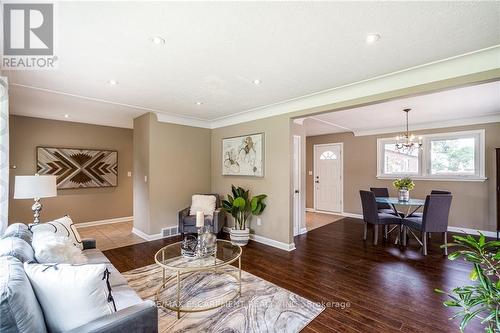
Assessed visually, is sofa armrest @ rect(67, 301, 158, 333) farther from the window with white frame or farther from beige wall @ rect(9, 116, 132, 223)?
the window with white frame

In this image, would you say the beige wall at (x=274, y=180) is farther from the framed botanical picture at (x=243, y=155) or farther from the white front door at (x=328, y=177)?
the white front door at (x=328, y=177)

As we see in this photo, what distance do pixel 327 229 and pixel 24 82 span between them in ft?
18.9

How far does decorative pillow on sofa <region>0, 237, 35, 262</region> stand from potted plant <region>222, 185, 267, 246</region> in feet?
9.65

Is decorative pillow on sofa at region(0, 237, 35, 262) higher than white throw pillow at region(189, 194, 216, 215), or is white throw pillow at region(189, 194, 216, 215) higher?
decorative pillow on sofa at region(0, 237, 35, 262)

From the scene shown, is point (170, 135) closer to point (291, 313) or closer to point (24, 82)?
point (24, 82)

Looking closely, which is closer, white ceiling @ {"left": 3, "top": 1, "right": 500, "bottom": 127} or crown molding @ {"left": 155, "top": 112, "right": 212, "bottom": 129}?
white ceiling @ {"left": 3, "top": 1, "right": 500, "bottom": 127}

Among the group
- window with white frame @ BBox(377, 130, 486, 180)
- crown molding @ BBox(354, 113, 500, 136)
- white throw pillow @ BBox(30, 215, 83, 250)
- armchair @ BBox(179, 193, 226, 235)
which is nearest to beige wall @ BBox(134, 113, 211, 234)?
armchair @ BBox(179, 193, 226, 235)

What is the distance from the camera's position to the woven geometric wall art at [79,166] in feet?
16.3

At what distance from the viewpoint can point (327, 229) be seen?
210 inches

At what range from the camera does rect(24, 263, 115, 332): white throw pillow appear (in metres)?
1.20

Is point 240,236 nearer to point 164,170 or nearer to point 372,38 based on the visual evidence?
point 164,170

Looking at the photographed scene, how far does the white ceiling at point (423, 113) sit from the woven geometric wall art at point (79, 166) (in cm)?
479

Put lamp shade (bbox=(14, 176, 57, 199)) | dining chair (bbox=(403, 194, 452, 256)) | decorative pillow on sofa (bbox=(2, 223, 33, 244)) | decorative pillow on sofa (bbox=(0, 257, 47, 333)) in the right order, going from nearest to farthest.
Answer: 1. decorative pillow on sofa (bbox=(0, 257, 47, 333))
2. decorative pillow on sofa (bbox=(2, 223, 33, 244))
3. lamp shade (bbox=(14, 176, 57, 199))
4. dining chair (bbox=(403, 194, 452, 256))

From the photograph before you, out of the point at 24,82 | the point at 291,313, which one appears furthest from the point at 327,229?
the point at 24,82
